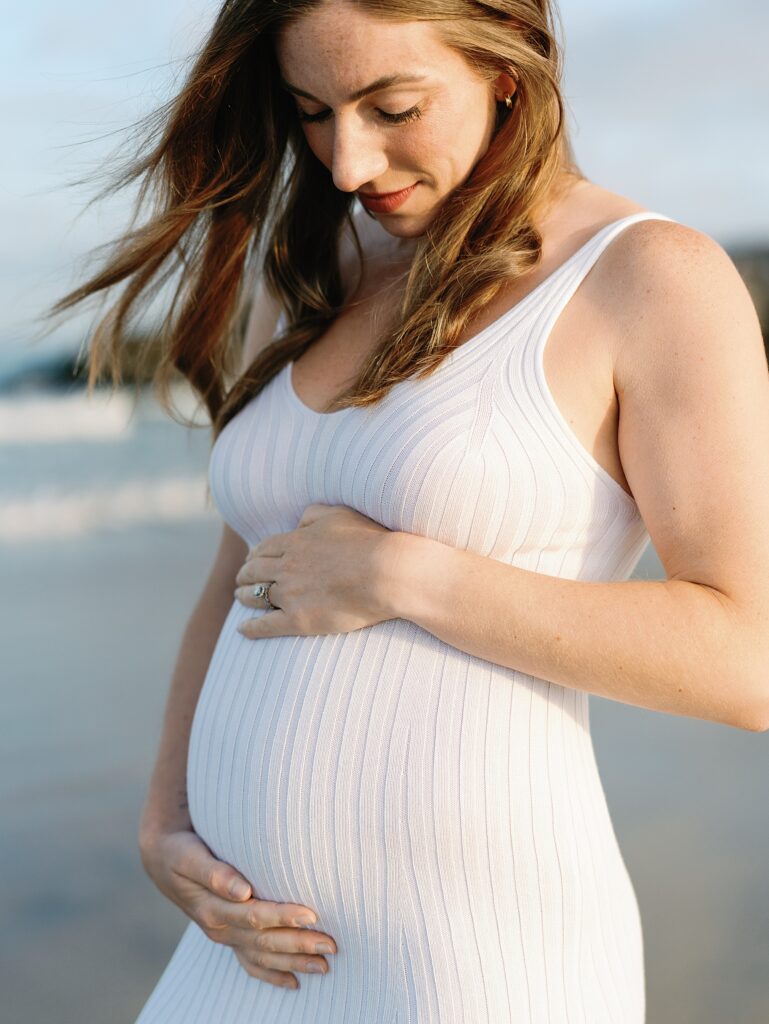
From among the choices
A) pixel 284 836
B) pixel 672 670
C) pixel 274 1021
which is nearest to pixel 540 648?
pixel 672 670

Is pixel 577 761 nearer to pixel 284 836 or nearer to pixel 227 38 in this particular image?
pixel 284 836

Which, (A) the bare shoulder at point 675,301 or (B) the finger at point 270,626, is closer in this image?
(A) the bare shoulder at point 675,301

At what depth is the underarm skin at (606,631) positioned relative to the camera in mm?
1224

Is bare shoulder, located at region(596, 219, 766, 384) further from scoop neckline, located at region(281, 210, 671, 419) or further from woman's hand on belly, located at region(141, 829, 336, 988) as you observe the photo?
woman's hand on belly, located at region(141, 829, 336, 988)

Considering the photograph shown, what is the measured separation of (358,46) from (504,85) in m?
0.23

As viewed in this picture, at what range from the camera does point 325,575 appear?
54.2 inches

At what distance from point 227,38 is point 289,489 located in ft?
2.00

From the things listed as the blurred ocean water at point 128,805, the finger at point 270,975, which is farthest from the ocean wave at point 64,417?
the finger at point 270,975

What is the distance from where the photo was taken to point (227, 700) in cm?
151

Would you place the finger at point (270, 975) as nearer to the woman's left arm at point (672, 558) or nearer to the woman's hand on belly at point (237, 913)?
the woman's hand on belly at point (237, 913)

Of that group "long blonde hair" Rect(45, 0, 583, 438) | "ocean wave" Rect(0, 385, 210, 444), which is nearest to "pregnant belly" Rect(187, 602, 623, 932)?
"long blonde hair" Rect(45, 0, 583, 438)

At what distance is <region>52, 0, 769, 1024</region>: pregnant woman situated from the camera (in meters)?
1.24

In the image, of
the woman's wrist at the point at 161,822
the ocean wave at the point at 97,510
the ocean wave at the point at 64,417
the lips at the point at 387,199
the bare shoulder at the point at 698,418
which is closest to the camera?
the bare shoulder at the point at 698,418

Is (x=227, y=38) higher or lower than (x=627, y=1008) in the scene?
higher
